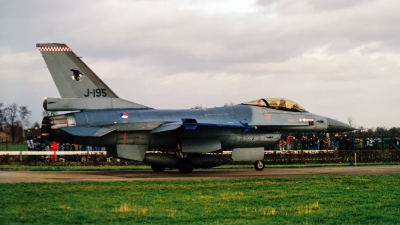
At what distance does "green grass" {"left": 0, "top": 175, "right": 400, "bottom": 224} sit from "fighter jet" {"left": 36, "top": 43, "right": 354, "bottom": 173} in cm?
574

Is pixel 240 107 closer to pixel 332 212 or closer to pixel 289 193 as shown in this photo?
pixel 289 193

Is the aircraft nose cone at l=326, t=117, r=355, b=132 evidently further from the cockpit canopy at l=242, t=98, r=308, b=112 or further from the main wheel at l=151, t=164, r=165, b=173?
the main wheel at l=151, t=164, r=165, b=173

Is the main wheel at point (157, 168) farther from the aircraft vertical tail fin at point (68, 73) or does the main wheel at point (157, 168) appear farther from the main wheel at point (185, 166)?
the aircraft vertical tail fin at point (68, 73)

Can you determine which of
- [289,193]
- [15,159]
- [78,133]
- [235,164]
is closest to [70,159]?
[15,159]

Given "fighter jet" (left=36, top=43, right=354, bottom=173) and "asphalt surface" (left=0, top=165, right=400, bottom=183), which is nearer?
"asphalt surface" (left=0, top=165, right=400, bottom=183)

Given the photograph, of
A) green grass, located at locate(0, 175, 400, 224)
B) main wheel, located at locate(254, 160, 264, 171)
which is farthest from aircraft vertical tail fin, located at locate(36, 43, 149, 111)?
main wheel, located at locate(254, 160, 264, 171)

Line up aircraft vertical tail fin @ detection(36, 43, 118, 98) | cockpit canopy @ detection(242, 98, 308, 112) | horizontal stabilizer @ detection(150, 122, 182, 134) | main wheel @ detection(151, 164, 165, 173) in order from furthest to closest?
cockpit canopy @ detection(242, 98, 308, 112)
main wheel @ detection(151, 164, 165, 173)
horizontal stabilizer @ detection(150, 122, 182, 134)
aircraft vertical tail fin @ detection(36, 43, 118, 98)

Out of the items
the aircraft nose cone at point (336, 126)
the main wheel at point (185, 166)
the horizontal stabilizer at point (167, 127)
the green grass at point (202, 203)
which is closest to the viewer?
the green grass at point (202, 203)

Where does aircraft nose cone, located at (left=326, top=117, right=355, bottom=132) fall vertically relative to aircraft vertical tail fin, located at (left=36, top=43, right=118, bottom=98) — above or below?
below

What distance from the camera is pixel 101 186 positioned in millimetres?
15586

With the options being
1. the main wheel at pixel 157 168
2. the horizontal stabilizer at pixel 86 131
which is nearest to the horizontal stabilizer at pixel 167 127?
the horizontal stabilizer at pixel 86 131

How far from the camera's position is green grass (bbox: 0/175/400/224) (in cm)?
1001

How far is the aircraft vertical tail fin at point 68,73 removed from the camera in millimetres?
22125

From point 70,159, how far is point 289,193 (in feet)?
69.5
